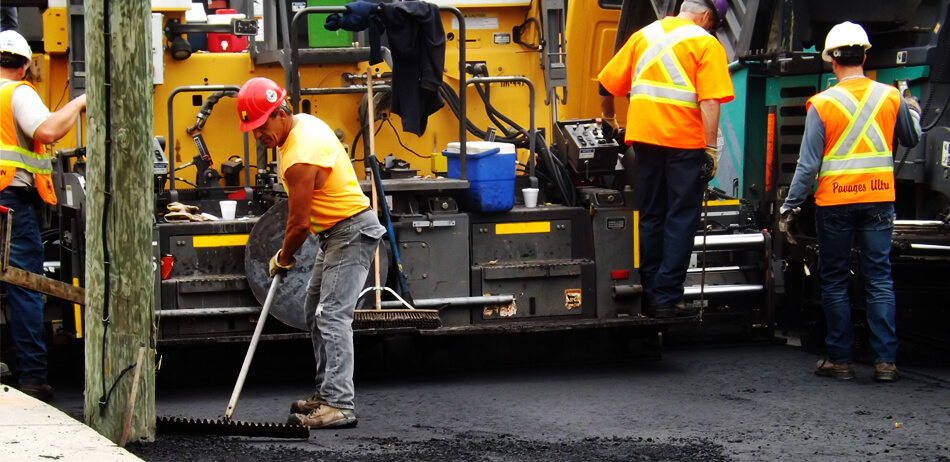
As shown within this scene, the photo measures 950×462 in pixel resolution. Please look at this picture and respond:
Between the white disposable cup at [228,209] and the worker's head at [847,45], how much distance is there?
3616mm

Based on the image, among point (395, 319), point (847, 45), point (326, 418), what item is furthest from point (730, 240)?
point (326, 418)

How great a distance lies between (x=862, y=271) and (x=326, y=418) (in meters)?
3.38

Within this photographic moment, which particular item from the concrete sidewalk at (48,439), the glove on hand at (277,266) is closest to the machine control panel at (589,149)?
the glove on hand at (277,266)

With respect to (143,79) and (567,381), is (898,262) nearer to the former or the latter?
(567,381)

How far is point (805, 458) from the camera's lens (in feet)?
17.6

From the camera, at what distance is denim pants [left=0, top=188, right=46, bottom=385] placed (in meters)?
6.84

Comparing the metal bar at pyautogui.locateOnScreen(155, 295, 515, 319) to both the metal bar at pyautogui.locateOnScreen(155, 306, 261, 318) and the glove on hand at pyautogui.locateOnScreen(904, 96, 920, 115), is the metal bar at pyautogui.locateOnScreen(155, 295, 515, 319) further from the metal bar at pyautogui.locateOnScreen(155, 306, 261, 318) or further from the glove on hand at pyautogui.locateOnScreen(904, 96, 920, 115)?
the glove on hand at pyautogui.locateOnScreen(904, 96, 920, 115)

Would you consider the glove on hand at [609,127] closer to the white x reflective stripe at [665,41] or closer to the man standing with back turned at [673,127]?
the man standing with back turned at [673,127]

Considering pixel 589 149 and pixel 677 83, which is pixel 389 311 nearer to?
pixel 589 149

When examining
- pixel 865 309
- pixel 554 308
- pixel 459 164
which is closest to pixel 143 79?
pixel 459 164

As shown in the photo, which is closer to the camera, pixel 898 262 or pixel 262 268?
pixel 262 268

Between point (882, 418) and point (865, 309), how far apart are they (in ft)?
5.25

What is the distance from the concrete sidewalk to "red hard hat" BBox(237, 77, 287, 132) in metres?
1.58

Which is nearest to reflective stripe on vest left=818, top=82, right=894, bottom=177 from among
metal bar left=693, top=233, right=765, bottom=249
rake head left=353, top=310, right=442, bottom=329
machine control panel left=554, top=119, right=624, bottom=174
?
metal bar left=693, top=233, right=765, bottom=249
